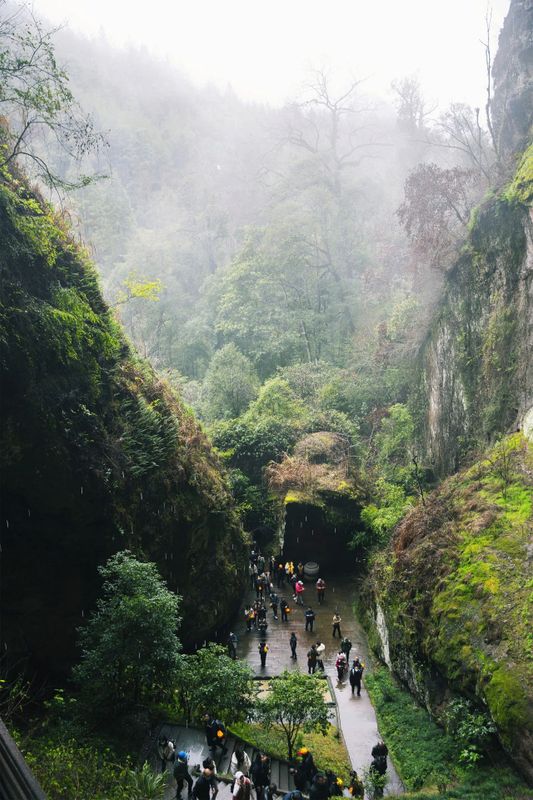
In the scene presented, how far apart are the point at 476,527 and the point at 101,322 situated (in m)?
10.0

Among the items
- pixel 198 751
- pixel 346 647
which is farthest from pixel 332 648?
pixel 198 751

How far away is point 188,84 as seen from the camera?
248 ft

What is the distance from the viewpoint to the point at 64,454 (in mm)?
12297

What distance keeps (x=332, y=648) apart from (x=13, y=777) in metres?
13.5

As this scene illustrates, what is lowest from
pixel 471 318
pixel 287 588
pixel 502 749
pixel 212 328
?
pixel 502 749

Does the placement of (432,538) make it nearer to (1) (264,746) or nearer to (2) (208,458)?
(1) (264,746)

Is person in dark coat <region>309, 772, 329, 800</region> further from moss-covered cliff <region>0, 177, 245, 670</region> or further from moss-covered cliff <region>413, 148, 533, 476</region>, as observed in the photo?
moss-covered cliff <region>413, 148, 533, 476</region>

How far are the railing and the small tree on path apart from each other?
7.37 meters

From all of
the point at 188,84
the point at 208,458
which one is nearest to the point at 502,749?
the point at 208,458

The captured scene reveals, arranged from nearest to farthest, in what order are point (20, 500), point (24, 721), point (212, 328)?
point (24, 721), point (20, 500), point (212, 328)

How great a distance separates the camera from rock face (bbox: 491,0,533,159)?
805 inches

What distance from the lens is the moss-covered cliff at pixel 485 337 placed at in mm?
16078

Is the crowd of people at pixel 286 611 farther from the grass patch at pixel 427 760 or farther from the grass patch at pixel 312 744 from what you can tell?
the grass patch at pixel 312 744

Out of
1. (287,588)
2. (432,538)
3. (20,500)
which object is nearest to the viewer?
(20,500)
